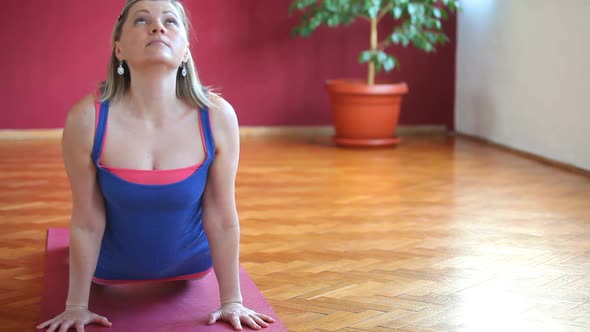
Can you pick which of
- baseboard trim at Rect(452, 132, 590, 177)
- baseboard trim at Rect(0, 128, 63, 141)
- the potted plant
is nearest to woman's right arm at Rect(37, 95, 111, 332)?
baseboard trim at Rect(452, 132, 590, 177)

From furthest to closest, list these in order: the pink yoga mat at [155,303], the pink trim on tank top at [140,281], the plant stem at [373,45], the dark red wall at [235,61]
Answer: the dark red wall at [235,61], the plant stem at [373,45], the pink trim on tank top at [140,281], the pink yoga mat at [155,303]

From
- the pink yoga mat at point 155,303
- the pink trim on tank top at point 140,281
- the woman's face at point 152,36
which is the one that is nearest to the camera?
the woman's face at point 152,36

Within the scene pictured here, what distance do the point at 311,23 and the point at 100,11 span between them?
151 cm

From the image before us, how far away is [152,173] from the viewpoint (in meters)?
2.19

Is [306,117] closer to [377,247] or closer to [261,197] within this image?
[261,197]

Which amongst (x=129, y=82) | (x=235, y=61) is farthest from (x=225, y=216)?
(x=235, y=61)

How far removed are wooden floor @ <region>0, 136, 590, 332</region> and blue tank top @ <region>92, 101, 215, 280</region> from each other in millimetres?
249

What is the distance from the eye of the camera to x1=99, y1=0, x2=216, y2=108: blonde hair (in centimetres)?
221

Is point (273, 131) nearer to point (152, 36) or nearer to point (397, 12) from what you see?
point (397, 12)

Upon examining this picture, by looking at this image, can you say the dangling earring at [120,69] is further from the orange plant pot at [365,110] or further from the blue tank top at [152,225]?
the orange plant pot at [365,110]

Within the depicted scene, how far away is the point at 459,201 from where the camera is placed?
4.04 meters

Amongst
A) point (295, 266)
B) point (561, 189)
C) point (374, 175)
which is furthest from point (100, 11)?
point (295, 266)

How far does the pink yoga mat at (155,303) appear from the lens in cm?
222

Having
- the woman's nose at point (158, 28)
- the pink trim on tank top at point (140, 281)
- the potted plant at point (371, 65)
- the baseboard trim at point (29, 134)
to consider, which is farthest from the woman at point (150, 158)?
the baseboard trim at point (29, 134)
